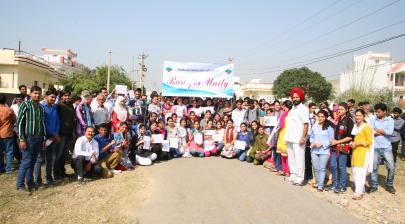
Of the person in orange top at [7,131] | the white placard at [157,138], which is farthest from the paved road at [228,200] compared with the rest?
the person in orange top at [7,131]

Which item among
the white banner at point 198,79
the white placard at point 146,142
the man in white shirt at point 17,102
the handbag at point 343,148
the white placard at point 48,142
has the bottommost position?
the white placard at point 146,142

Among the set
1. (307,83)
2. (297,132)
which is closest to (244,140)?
(297,132)

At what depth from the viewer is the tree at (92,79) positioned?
133ft

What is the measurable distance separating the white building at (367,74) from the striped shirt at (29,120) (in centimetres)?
2554

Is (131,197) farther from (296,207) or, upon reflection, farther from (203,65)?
(203,65)

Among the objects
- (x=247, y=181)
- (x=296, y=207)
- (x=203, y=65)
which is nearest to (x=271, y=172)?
(x=247, y=181)

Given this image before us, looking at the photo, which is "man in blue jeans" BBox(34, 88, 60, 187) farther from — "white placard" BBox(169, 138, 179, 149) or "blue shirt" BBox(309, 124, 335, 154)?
"blue shirt" BBox(309, 124, 335, 154)

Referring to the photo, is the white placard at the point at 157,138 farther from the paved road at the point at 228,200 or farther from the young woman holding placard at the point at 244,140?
the young woman holding placard at the point at 244,140

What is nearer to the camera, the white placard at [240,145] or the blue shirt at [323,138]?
the blue shirt at [323,138]

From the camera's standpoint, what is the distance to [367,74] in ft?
114

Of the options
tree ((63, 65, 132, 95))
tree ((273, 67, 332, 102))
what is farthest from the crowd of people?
tree ((273, 67, 332, 102))

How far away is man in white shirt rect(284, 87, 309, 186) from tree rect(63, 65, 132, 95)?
107 feet

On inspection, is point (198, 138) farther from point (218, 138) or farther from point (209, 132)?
point (218, 138)

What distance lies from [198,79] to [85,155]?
6.45 m
